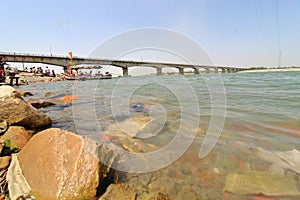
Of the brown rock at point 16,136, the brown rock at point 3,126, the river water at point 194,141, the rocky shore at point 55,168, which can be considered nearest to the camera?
the rocky shore at point 55,168

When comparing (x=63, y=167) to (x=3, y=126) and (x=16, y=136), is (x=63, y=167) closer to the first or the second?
(x=16, y=136)

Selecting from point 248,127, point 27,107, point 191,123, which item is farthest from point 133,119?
point 248,127

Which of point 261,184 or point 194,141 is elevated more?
point 194,141

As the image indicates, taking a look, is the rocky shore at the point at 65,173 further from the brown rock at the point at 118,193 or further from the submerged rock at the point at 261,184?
the submerged rock at the point at 261,184

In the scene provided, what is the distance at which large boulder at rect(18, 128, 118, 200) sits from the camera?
1677 millimetres

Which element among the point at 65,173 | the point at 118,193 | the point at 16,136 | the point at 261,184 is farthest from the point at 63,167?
the point at 261,184

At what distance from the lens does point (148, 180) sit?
6.88 feet

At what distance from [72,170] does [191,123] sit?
3.07 meters

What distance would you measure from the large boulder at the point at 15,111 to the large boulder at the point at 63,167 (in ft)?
4.30

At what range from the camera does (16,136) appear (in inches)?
105

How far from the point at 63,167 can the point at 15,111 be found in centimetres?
216

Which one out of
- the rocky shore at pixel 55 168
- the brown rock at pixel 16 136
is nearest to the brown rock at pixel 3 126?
the brown rock at pixel 16 136

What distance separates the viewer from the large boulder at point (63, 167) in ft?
5.50

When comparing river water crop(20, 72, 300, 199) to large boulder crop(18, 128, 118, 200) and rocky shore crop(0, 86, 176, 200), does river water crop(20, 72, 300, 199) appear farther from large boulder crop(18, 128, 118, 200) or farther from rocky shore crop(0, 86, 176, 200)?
large boulder crop(18, 128, 118, 200)
